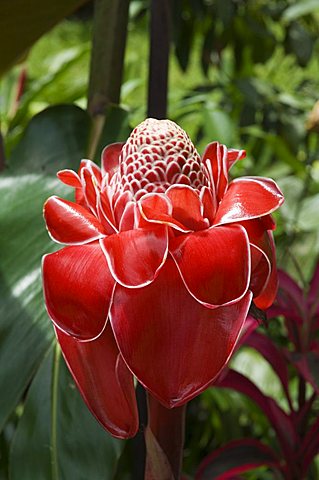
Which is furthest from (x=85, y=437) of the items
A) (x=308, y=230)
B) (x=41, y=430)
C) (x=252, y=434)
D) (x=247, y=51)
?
(x=247, y=51)

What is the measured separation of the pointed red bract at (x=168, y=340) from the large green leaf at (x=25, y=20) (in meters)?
0.40

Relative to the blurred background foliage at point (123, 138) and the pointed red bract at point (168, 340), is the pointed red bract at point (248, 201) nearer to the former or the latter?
the pointed red bract at point (168, 340)

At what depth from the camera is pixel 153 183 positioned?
48 cm

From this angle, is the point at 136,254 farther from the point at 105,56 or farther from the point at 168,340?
the point at 105,56

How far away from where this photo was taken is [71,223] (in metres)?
0.47

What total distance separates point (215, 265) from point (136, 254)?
0.04 meters

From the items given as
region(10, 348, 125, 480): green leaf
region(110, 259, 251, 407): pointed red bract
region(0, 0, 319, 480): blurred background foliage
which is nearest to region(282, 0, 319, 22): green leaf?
region(0, 0, 319, 480): blurred background foliage

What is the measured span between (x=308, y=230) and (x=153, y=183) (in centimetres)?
55

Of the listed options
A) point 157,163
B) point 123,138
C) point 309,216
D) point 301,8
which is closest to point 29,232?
point 123,138

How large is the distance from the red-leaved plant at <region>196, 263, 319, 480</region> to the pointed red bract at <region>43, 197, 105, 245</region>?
33 cm

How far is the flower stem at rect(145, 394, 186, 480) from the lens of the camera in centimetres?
49

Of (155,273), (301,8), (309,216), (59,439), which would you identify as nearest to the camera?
(155,273)

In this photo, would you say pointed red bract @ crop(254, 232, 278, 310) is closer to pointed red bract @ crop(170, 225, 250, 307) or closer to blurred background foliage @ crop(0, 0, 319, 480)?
pointed red bract @ crop(170, 225, 250, 307)

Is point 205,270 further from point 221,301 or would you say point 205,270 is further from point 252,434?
point 252,434
